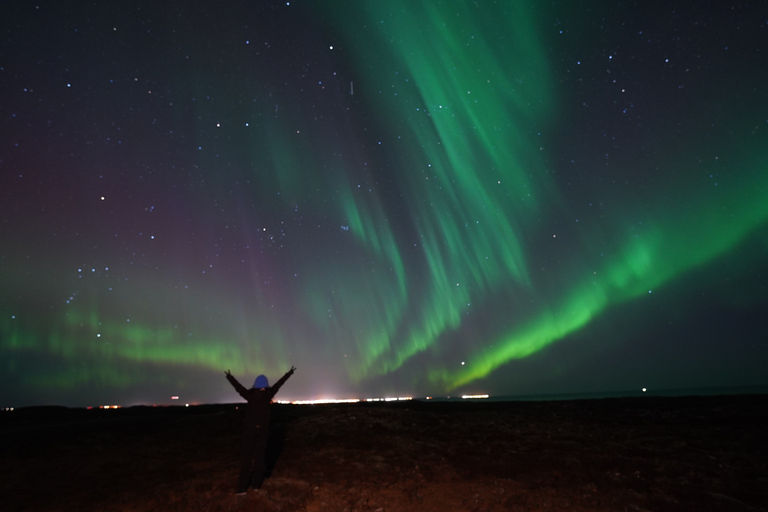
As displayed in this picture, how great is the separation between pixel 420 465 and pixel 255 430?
18.8 ft

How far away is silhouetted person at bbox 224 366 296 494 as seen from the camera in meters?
10.1

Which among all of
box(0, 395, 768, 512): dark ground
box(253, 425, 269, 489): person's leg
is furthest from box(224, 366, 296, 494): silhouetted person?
box(0, 395, 768, 512): dark ground

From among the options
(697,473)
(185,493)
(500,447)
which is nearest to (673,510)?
(697,473)

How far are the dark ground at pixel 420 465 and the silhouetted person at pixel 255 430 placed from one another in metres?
0.51

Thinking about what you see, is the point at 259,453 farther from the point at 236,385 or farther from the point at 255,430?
the point at 236,385

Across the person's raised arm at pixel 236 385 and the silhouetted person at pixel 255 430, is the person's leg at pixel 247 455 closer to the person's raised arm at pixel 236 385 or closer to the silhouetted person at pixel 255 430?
the silhouetted person at pixel 255 430

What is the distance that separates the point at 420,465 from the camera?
13.0 metres

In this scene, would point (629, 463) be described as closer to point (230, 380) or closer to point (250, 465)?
point (250, 465)

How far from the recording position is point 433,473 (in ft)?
39.6

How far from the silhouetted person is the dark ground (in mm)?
506

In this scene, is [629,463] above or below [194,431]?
below

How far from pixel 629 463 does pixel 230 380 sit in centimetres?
1182

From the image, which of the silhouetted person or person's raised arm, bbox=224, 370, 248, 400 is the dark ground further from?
person's raised arm, bbox=224, 370, 248, 400

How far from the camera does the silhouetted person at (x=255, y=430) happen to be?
10070mm
